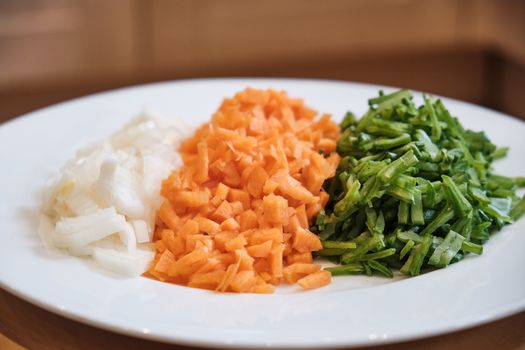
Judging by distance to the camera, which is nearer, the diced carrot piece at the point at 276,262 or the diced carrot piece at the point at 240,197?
the diced carrot piece at the point at 276,262

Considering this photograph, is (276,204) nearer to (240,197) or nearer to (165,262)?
(240,197)

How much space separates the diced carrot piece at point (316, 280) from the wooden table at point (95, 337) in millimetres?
255

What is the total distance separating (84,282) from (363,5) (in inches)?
120

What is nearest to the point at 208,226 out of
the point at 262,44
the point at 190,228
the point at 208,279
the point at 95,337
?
the point at 190,228

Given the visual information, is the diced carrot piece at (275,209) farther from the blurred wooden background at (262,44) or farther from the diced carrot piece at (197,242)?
the blurred wooden background at (262,44)

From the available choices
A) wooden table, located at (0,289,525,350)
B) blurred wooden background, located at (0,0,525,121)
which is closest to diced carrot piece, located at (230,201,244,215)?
wooden table, located at (0,289,525,350)

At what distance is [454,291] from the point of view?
61.1 inches

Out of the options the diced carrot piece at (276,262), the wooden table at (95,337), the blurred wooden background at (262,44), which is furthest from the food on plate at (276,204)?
the blurred wooden background at (262,44)

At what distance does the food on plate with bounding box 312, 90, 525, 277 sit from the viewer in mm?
1752

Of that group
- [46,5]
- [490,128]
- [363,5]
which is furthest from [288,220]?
[363,5]

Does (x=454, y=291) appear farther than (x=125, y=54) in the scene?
No

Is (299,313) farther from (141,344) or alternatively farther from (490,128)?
(490,128)

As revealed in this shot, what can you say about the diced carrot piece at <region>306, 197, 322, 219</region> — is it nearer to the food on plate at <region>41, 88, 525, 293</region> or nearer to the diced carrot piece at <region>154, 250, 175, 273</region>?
the food on plate at <region>41, 88, 525, 293</region>

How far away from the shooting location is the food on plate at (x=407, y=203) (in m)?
1.75
